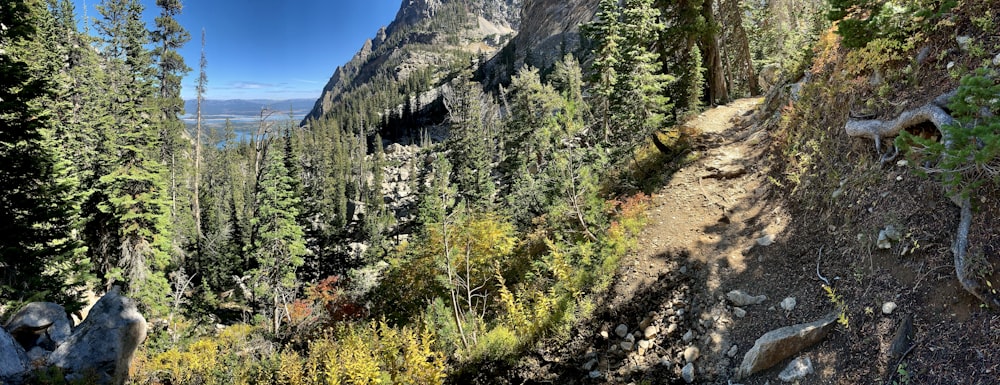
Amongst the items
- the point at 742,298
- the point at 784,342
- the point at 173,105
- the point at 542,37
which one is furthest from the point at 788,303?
the point at 542,37

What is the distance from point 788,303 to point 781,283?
1.73 feet

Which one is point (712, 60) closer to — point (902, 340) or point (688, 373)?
point (688, 373)

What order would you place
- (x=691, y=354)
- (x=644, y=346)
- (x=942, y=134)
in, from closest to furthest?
(x=942, y=134) < (x=691, y=354) < (x=644, y=346)

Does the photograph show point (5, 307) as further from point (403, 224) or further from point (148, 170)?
point (403, 224)

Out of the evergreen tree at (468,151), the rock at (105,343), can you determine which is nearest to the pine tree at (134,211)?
the rock at (105,343)

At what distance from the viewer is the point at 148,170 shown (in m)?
16.9

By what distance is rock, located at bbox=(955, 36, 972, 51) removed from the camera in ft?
18.4

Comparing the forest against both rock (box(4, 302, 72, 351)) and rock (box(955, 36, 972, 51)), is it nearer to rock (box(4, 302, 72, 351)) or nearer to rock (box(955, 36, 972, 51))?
rock (box(955, 36, 972, 51))

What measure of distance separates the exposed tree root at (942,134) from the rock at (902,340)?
626mm

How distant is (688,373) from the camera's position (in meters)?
6.49

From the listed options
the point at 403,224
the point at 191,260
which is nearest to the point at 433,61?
the point at 403,224

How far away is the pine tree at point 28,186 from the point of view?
11.0 meters

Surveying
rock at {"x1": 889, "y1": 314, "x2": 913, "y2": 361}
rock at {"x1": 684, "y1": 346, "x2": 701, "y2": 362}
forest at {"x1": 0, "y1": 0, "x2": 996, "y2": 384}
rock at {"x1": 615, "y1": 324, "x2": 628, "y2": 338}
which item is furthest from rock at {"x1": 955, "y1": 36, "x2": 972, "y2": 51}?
rock at {"x1": 615, "y1": 324, "x2": 628, "y2": 338}

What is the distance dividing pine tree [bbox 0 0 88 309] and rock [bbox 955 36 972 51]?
1857 centimetres
